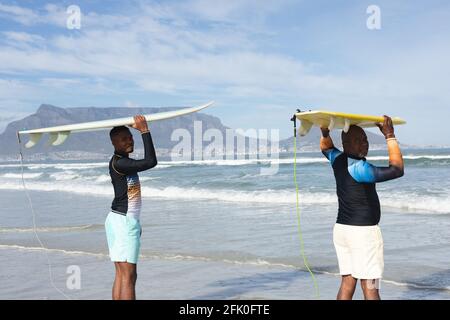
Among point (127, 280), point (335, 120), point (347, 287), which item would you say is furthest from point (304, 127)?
point (127, 280)

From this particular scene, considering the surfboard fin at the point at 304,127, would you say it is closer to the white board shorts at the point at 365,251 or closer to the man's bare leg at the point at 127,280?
the white board shorts at the point at 365,251

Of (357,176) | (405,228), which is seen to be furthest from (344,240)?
(405,228)

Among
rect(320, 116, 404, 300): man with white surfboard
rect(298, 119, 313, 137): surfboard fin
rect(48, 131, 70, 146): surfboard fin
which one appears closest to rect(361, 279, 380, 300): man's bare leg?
rect(320, 116, 404, 300): man with white surfboard

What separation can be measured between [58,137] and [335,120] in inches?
101

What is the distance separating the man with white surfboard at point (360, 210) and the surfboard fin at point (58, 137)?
2.53 metres

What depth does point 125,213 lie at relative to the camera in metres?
4.15

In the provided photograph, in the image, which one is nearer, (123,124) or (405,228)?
(123,124)

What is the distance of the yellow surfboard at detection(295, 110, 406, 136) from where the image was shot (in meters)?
3.99

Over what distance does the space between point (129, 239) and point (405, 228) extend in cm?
713

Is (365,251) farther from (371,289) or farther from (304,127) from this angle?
(304,127)

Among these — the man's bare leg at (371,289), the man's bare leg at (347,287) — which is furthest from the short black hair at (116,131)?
the man's bare leg at (371,289)

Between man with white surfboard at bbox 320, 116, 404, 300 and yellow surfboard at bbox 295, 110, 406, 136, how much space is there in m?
0.07
